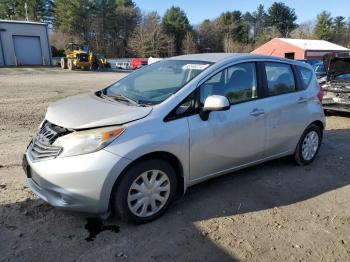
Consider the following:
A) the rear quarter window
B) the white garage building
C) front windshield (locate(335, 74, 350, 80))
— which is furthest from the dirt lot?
the white garage building

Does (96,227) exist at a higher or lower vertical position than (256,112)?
lower

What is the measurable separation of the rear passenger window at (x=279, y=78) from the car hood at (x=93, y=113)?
1.96 metres

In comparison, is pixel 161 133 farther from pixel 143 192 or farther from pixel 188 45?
pixel 188 45

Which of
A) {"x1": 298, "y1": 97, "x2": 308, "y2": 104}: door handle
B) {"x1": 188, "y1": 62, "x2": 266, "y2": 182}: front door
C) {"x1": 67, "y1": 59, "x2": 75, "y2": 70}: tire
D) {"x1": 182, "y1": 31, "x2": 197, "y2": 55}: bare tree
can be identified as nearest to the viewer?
{"x1": 188, "y1": 62, "x2": 266, "y2": 182}: front door

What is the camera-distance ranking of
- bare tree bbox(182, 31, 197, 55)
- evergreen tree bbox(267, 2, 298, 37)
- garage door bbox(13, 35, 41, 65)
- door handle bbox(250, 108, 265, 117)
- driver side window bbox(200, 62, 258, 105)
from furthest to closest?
evergreen tree bbox(267, 2, 298, 37) → bare tree bbox(182, 31, 197, 55) → garage door bbox(13, 35, 41, 65) → door handle bbox(250, 108, 265, 117) → driver side window bbox(200, 62, 258, 105)

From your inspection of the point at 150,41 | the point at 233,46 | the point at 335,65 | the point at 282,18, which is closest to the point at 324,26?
the point at 282,18

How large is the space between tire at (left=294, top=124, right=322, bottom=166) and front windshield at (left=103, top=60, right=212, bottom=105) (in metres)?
2.13

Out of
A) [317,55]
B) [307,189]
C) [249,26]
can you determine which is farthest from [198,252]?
[249,26]

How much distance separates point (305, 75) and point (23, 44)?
41.9 meters

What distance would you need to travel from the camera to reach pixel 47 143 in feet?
11.5

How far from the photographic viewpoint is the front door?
390cm

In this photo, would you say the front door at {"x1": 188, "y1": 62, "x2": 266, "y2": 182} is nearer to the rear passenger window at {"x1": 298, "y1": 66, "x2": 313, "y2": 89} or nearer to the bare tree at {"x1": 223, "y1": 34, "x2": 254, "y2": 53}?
the rear passenger window at {"x1": 298, "y1": 66, "x2": 313, "y2": 89}

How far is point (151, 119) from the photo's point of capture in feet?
11.6

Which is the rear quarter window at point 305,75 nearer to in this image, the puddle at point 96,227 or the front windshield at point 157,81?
the front windshield at point 157,81
